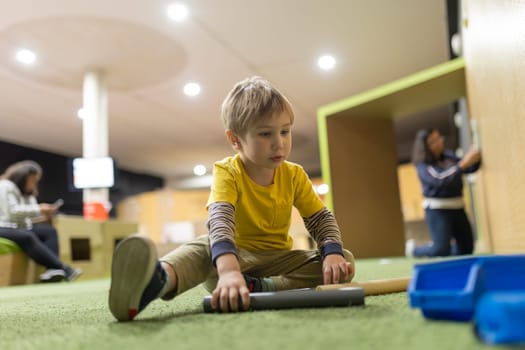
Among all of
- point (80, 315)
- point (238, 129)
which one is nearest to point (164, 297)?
point (80, 315)

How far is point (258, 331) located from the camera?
0.55m

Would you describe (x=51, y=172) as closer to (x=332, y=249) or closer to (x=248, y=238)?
(x=248, y=238)

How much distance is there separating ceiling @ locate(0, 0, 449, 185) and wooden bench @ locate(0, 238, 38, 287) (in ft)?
5.10

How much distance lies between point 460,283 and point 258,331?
0.84ft

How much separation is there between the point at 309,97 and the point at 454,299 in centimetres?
497

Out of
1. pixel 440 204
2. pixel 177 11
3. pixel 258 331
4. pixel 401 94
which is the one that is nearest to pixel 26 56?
pixel 177 11

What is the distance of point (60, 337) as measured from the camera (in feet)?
2.00

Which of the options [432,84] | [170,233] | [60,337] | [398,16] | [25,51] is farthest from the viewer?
[170,233]

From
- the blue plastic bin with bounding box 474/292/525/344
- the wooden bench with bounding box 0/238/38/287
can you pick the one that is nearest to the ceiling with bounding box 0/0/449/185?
the wooden bench with bounding box 0/238/38/287

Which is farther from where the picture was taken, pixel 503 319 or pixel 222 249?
pixel 222 249

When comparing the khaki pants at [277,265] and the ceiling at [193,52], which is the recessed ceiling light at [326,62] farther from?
the khaki pants at [277,265]

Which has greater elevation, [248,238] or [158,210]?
[158,210]

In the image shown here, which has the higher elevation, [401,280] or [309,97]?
[309,97]

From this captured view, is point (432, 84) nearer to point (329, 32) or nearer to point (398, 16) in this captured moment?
point (398, 16)
